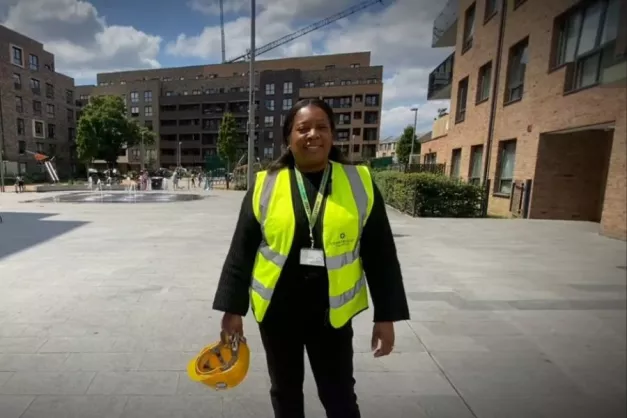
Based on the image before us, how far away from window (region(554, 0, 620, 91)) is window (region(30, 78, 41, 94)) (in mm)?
51510

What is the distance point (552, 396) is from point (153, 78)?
7719cm

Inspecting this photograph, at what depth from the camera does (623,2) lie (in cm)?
85

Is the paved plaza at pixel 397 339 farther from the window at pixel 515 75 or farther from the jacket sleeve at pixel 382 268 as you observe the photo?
the window at pixel 515 75

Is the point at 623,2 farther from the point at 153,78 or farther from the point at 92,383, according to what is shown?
the point at 153,78

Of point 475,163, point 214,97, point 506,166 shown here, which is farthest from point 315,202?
point 214,97

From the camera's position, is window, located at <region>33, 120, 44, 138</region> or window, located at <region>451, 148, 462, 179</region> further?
window, located at <region>33, 120, 44, 138</region>

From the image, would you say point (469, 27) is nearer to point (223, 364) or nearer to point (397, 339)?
point (397, 339)

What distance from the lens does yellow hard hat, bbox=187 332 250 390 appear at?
69.7 inches

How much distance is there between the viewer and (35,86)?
132 feet

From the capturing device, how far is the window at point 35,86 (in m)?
39.5

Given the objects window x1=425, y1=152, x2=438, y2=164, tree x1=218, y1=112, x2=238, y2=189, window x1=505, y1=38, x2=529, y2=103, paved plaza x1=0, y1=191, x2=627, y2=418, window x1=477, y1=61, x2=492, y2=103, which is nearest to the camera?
paved plaza x1=0, y1=191, x2=627, y2=418

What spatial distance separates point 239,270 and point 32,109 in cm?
5071

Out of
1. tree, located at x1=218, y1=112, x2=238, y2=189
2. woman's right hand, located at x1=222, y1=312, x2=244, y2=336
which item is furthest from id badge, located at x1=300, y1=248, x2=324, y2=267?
tree, located at x1=218, y1=112, x2=238, y2=189

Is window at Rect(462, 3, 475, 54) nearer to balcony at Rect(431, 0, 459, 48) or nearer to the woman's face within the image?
balcony at Rect(431, 0, 459, 48)
